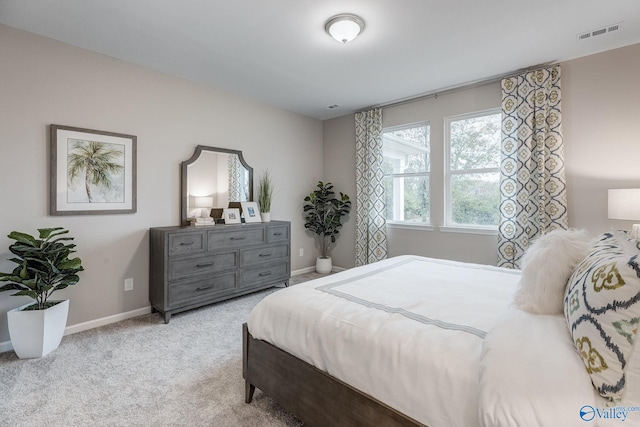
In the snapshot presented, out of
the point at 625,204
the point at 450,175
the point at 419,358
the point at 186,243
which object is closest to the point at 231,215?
the point at 186,243

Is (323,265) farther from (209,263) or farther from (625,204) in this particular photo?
(625,204)

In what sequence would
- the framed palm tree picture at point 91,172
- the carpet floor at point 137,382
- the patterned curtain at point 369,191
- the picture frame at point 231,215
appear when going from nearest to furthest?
1. the carpet floor at point 137,382
2. the framed palm tree picture at point 91,172
3. the picture frame at point 231,215
4. the patterned curtain at point 369,191

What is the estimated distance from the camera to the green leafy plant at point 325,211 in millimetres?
4770

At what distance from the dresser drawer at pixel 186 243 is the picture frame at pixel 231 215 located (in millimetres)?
533

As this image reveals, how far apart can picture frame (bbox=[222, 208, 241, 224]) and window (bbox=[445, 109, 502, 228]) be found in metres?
2.73

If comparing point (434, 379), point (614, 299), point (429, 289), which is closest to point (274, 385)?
point (434, 379)

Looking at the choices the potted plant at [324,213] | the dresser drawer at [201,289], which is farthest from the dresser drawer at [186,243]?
the potted plant at [324,213]

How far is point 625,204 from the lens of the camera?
7.52 feet

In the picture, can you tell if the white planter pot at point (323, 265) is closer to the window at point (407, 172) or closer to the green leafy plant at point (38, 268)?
the window at point (407, 172)

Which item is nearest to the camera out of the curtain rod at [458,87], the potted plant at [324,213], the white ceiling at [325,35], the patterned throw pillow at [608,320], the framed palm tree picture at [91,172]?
the patterned throw pillow at [608,320]

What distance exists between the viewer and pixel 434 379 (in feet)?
3.32

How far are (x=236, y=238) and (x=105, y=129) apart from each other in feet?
5.52

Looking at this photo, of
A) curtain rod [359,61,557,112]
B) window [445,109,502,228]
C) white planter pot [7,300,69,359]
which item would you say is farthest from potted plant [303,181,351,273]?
white planter pot [7,300,69,359]

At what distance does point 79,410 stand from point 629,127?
4791 mm
